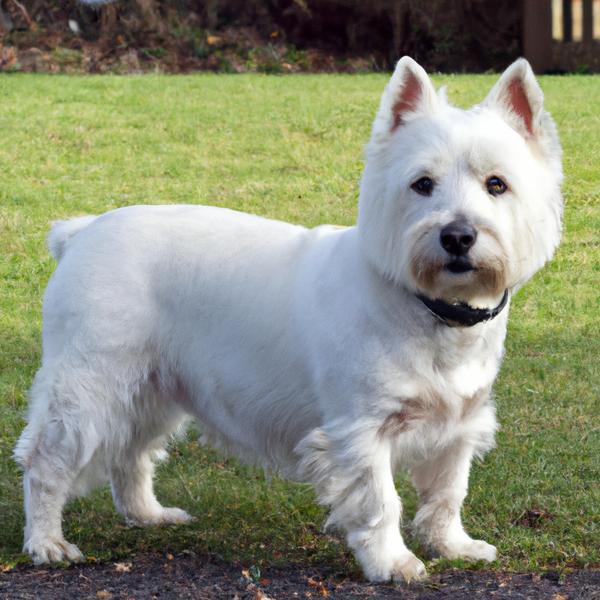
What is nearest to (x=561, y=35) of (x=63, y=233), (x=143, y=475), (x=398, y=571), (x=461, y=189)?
(x=63, y=233)

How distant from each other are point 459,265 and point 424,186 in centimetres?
36

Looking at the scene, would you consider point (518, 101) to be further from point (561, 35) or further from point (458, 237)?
point (561, 35)

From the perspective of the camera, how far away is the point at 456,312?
4789 millimetres

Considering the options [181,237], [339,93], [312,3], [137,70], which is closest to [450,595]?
[181,237]

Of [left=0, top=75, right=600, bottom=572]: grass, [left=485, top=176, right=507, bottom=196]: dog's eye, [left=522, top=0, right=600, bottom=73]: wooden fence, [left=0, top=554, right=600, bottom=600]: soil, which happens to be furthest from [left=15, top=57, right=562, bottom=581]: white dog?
[left=522, top=0, right=600, bottom=73]: wooden fence

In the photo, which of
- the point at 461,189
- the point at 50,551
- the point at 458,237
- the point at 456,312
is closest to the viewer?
the point at 458,237

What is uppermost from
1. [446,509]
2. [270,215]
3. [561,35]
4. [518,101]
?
[518,101]

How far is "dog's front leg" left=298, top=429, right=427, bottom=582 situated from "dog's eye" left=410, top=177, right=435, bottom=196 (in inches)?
38.2

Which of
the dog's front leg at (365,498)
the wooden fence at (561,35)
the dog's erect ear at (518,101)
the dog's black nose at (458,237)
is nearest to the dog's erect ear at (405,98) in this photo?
the dog's erect ear at (518,101)

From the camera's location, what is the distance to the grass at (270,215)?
570 cm

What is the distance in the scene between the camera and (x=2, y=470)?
653 centimetres

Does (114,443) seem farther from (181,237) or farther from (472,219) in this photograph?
(472,219)

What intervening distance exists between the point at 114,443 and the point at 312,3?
57.7 feet

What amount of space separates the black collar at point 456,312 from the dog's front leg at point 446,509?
687 millimetres
